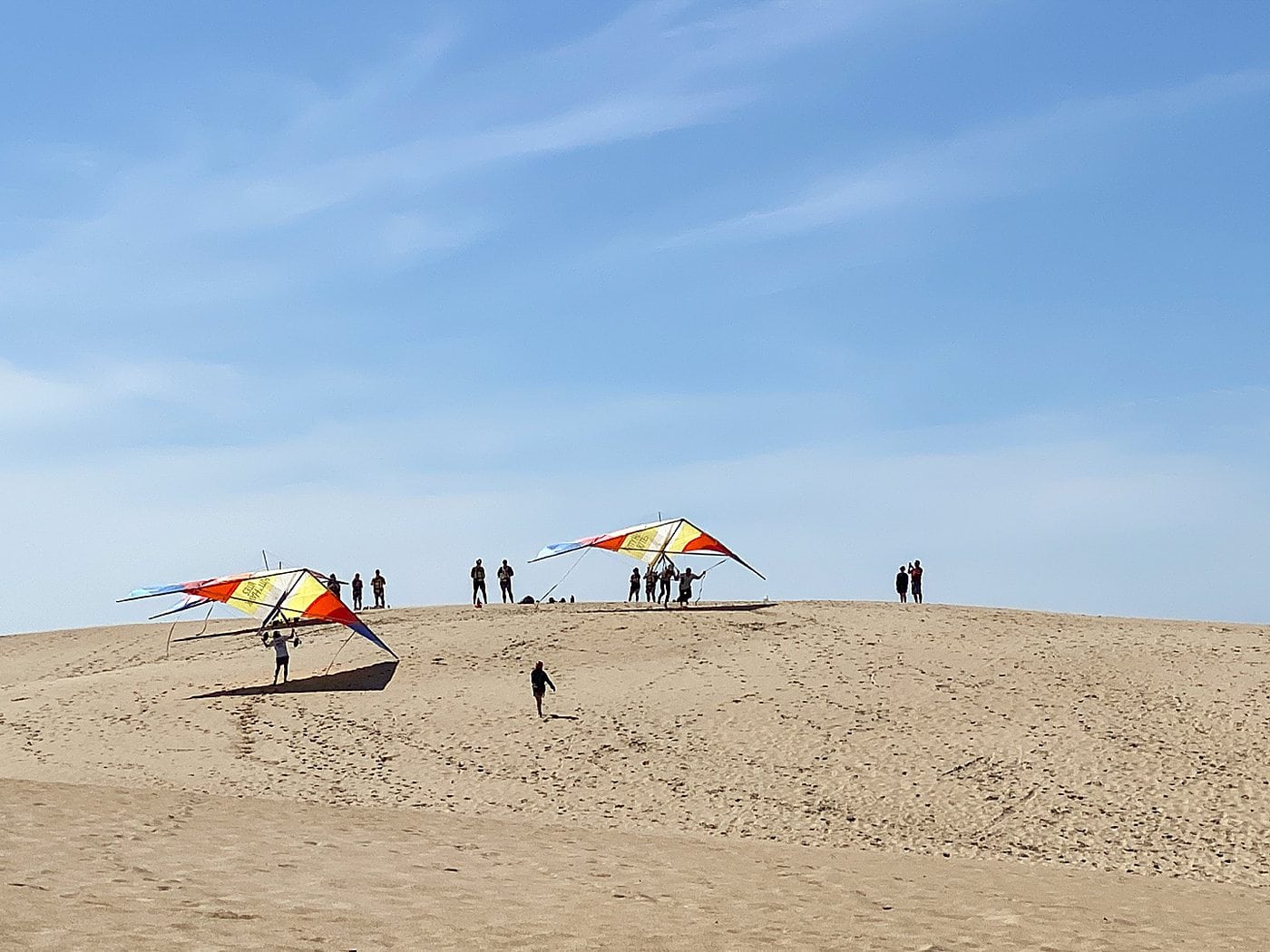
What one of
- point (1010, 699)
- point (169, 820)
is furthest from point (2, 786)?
point (1010, 699)

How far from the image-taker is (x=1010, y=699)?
80.4 ft

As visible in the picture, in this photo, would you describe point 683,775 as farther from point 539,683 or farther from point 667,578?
point 667,578

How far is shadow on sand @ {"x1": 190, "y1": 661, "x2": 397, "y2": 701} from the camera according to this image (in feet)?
87.4

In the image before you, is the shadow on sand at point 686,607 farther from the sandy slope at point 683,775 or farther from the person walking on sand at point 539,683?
the person walking on sand at point 539,683

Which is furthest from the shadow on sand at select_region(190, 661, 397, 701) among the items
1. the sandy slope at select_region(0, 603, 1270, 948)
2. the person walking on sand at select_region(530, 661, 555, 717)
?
the person walking on sand at select_region(530, 661, 555, 717)

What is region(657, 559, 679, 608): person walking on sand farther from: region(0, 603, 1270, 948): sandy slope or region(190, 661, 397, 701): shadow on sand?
region(190, 661, 397, 701): shadow on sand

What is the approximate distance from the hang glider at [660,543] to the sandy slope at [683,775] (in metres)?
1.87

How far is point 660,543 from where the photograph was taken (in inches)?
1372

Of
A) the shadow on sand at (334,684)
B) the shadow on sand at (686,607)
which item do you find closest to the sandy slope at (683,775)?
the shadow on sand at (334,684)

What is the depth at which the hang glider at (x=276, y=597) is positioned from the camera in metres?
27.6

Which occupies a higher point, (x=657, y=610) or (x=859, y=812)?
(x=657, y=610)

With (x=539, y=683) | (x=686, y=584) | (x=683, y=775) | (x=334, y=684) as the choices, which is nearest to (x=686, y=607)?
(x=686, y=584)

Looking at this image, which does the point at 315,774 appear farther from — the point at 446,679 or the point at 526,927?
the point at 526,927

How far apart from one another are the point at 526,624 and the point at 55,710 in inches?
433
